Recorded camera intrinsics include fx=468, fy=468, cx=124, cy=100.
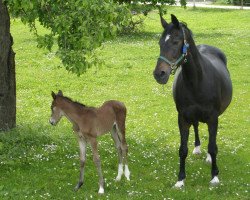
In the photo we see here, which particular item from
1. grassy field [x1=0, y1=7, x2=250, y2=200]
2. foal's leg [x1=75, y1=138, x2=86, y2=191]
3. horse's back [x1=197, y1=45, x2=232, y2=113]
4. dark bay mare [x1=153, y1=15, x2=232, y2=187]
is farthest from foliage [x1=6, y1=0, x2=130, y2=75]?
grassy field [x1=0, y1=7, x2=250, y2=200]

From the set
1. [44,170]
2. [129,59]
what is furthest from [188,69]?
[129,59]

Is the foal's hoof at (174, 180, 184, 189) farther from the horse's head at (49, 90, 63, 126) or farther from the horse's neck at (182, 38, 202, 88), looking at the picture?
the horse's head at (49, 90, 63, 126)

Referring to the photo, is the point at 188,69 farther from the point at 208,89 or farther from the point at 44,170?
the point at 44,170

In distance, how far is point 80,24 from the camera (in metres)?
10.6

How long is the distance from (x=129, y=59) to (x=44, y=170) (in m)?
18.2

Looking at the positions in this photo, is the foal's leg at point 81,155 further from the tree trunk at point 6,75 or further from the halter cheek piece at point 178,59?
the tree trunk at point 6,75

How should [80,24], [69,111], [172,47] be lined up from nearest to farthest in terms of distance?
[172,47] < [69,111] < [80,24]

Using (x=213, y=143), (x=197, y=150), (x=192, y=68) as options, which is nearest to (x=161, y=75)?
(x=192, y=68)

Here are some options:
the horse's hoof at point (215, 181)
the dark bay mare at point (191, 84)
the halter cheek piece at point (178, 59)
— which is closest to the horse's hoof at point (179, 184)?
the dark bay mare at point (191, 84)

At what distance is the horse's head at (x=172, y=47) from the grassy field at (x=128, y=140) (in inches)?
106

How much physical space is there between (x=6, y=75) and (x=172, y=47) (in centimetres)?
585

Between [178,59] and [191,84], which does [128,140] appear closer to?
[191,84]

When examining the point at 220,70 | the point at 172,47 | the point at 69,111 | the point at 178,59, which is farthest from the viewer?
the point at 220,70

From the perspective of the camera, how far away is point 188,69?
32.2 ft
